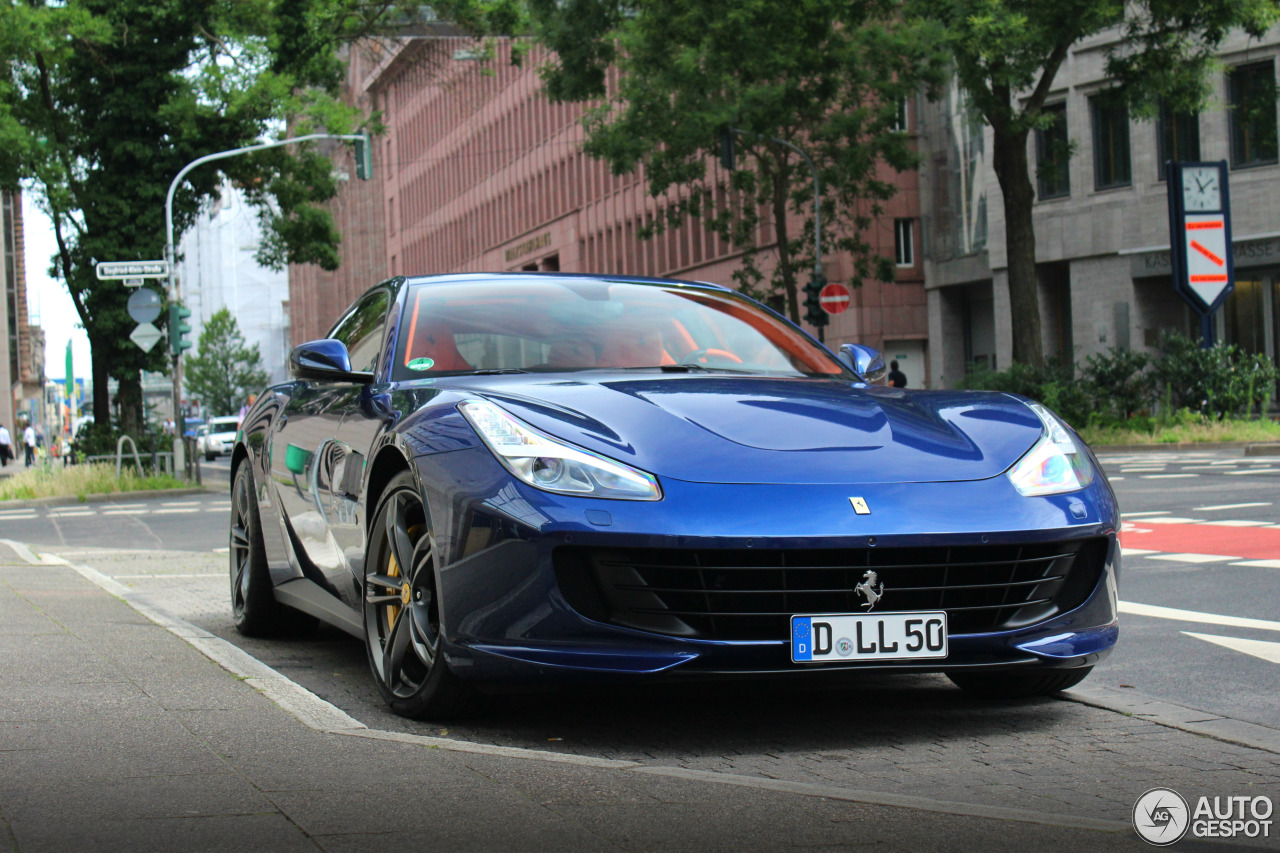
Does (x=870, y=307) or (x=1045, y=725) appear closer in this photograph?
(x=1045, y=725)

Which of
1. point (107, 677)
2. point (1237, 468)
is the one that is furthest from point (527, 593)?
point (1237, 468)

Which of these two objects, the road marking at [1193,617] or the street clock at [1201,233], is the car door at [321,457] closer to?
the road marking at [1193,617]

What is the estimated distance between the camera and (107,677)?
526cm

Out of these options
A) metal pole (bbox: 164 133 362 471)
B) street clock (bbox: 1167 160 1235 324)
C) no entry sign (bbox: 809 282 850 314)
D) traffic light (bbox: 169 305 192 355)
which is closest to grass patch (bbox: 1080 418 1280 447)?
street clock (bbox: 1167 160 1235 324)

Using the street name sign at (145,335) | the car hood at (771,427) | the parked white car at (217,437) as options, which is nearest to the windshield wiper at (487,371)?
the car hood at (771,427)

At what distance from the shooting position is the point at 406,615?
477 centimetres

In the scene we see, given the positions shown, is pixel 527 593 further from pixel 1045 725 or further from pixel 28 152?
pixel 28 152

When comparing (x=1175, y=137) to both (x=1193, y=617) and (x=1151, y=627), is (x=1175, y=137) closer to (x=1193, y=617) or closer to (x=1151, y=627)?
(x=1193, y=617)

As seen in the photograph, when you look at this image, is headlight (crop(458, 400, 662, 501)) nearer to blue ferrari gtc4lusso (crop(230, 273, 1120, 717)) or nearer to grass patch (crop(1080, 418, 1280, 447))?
blue ferrari gtc4lusso (crop(230, 273, 1120, 717))

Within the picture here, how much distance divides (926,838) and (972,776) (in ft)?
2.74

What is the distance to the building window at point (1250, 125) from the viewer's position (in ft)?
110

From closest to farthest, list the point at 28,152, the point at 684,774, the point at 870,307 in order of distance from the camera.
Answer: the point at 684,774 → the point at 28,152 → the point at 870,307

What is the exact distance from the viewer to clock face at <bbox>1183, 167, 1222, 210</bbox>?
83.8ft

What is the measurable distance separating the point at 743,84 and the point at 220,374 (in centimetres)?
8197
